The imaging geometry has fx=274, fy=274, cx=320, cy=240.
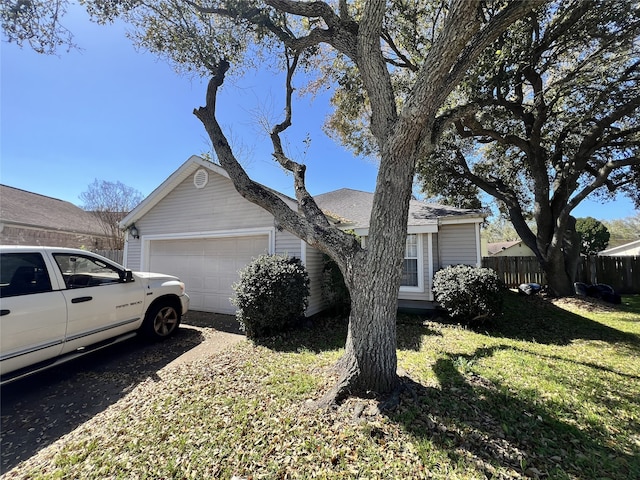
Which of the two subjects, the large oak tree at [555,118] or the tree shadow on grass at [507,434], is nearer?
the tree shadow on grass at [507,434]

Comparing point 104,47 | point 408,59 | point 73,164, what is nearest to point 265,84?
point 104,47

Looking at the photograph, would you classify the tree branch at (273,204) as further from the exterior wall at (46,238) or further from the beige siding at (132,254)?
the exterior wall at (46,238)

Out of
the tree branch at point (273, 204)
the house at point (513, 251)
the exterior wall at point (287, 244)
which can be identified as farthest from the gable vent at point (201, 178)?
the house at point (513, 251)

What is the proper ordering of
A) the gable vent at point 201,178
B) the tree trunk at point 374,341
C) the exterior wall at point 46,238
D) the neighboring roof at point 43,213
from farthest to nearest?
1. the neighboring roof at point 43,213
2. the exterior wall at point 46,238
3. the gable vent at point 201,178
4. the tree trunk at point 374,341

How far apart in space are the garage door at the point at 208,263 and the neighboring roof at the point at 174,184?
3.78 ft

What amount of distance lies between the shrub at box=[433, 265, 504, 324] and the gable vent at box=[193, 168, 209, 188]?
7.46 m

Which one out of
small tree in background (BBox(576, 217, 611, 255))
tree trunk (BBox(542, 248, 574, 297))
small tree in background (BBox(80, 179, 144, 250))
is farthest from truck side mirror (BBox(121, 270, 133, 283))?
small tree in background (BBox(576, 217, 611, 255))

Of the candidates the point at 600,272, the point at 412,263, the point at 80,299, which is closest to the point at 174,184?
the point at 80,299

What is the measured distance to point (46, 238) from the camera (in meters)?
Answer: 12.9

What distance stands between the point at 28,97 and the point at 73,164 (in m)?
6.83

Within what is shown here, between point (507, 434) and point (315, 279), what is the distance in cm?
553

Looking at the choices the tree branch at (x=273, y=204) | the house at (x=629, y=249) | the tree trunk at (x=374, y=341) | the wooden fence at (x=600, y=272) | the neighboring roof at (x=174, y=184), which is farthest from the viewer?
the house at (x=629, y=249)

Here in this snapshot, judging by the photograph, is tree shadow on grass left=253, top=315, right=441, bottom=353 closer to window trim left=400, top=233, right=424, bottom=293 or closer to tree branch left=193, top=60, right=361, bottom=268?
window trim left=400, top=233, right=424, bottom=293

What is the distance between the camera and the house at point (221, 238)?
7.76 metres
